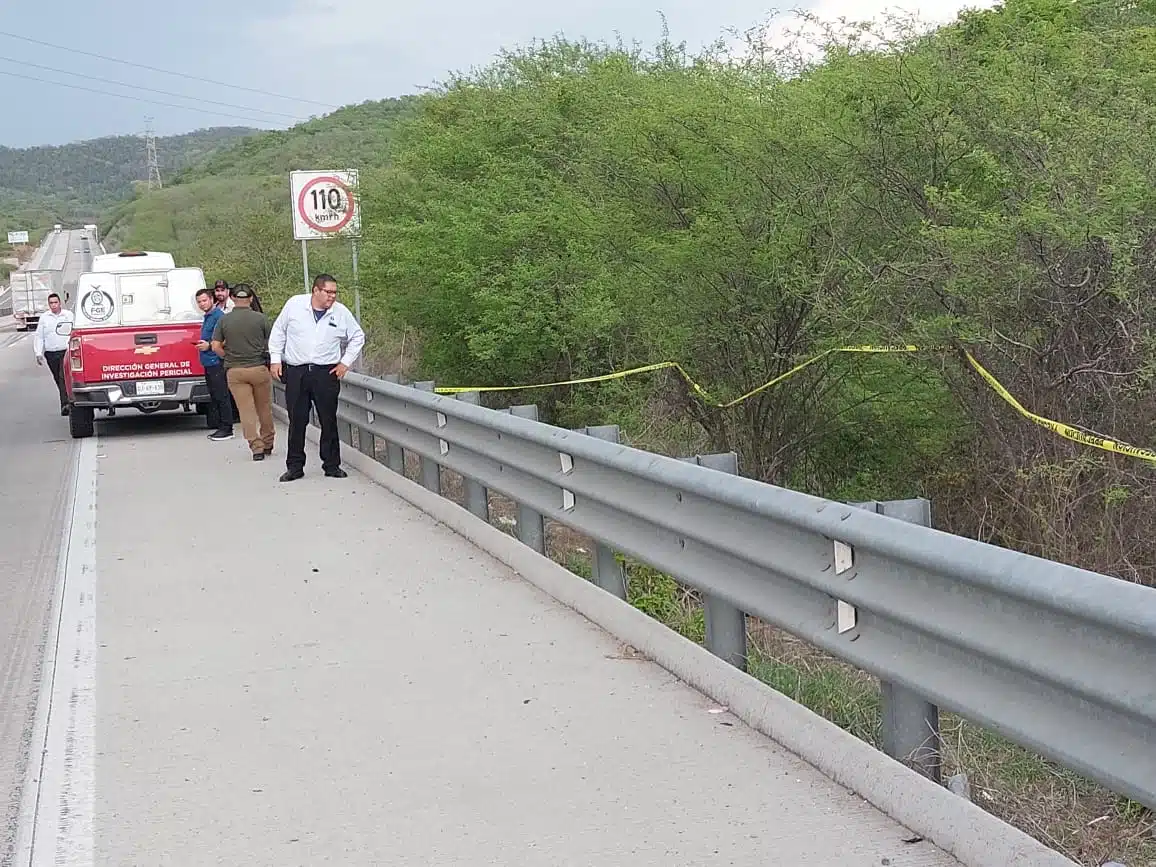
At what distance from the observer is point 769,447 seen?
12.8m

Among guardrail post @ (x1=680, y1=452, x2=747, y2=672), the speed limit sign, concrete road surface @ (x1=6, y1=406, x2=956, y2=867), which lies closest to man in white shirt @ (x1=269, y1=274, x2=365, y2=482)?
concrete road surface @ (x1=6, y1=406, x2=956, y2=867)

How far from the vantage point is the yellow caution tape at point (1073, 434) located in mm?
7570

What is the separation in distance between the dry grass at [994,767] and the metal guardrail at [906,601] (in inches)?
10.5

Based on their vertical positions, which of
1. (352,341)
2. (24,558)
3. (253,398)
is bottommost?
(24,558)

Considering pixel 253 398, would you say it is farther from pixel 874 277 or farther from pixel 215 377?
pixel 874 277

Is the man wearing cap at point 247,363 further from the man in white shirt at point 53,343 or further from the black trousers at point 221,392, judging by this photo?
the man in white shirt at point 53,343

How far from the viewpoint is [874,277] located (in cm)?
1027

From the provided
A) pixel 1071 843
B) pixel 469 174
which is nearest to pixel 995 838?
pixel 1071 843

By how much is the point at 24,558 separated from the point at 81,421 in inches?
342

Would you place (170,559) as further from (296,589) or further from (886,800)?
(886,800)

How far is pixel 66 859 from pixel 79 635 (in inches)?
125

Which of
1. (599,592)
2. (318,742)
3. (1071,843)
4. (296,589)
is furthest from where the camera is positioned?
(296,589)

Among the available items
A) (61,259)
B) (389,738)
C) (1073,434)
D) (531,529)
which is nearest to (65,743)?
(389,738)

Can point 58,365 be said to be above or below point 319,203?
below
